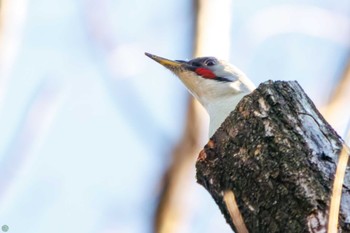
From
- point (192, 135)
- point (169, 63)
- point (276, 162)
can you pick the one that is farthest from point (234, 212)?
point (169, 63)

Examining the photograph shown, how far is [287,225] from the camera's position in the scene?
2.32 m

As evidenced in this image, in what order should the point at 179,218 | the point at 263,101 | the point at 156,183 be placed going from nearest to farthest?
the point at 263,101 < the point at 179,218 < the point at 156,183

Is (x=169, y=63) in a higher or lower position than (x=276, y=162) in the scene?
lower

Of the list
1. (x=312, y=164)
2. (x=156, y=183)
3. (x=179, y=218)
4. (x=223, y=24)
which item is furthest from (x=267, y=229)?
(x=223, y=24)

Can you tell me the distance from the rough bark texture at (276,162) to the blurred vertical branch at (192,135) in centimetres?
194

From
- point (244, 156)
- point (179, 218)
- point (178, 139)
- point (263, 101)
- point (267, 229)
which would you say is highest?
point (263, 101)

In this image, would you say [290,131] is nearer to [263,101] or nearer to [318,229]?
[263,101]

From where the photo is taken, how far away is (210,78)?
5004mm

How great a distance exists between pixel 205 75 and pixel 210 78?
0.05 metres

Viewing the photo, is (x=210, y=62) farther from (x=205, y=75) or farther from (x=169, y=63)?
(x=169, y=63)

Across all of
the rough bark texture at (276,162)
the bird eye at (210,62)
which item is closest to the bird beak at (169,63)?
the bird eye at (210,62)

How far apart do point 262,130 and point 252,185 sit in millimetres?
222

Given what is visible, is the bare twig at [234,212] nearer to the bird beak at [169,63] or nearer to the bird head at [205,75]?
the bird head at [205,75]

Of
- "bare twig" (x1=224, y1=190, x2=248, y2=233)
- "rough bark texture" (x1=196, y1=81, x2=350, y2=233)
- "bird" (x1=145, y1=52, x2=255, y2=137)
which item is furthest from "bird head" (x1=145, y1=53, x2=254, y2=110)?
"bare twig" (x1=224, y1=190, x2=248, y2=233)
